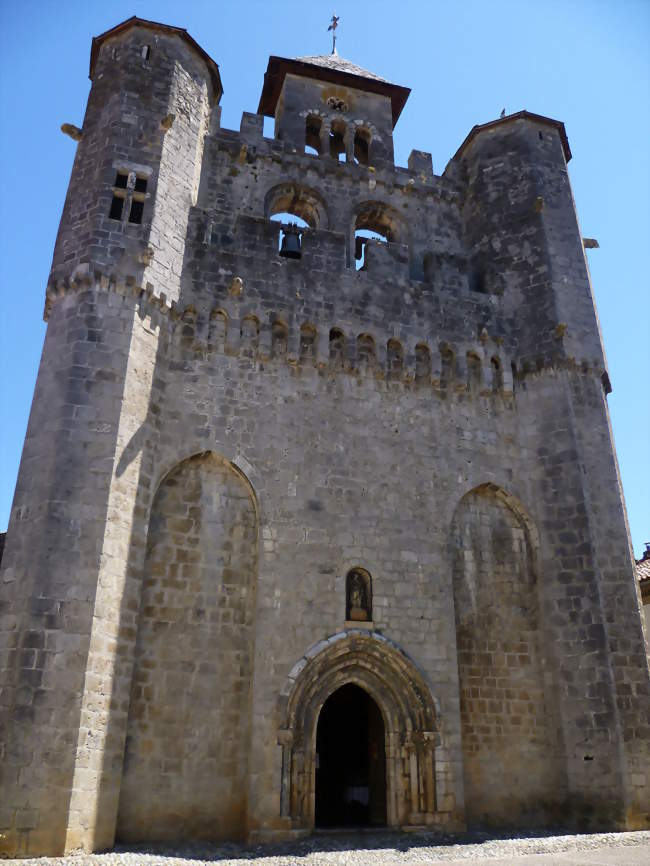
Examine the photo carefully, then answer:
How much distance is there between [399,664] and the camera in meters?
12.3

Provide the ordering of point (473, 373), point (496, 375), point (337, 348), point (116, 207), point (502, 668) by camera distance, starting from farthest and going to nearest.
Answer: point (496, 375), point (473, 373), point (337, 348), point (116, 207), point (502, 668)

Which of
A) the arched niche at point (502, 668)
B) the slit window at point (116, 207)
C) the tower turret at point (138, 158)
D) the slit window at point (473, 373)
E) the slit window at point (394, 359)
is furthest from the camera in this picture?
the slit window at point (473, 373)

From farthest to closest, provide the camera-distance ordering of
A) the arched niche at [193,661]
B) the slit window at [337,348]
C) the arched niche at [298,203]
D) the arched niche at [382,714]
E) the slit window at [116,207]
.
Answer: the arched niche at [298,203]
the slit window at [337,348]
the slit window at [116,207]
the arched niche at [382,714]
the arched niche at [193,661]

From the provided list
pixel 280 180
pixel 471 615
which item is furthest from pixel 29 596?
pixel 280 180

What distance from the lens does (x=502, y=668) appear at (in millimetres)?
13156

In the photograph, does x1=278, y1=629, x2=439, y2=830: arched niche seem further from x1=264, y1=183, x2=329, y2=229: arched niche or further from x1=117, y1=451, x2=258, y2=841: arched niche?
x1=264, y1=183, x2=329, y2=229: arched niche

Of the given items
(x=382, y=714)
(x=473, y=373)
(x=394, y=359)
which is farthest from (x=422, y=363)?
(x=382, y=714)

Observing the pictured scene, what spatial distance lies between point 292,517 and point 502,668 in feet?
15.8

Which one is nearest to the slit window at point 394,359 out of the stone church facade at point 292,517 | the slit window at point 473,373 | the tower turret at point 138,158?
the stone church facade at point 292,517

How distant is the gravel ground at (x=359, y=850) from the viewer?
30.1 feet

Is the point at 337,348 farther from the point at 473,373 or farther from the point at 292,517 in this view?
the point at 292,517

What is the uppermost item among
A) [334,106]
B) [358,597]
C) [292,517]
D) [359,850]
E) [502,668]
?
[334,106]

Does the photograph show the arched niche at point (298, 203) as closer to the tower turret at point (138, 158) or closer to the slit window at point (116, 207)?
the tower turret at point (138, 158)

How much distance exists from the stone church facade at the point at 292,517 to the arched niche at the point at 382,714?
5 cm
